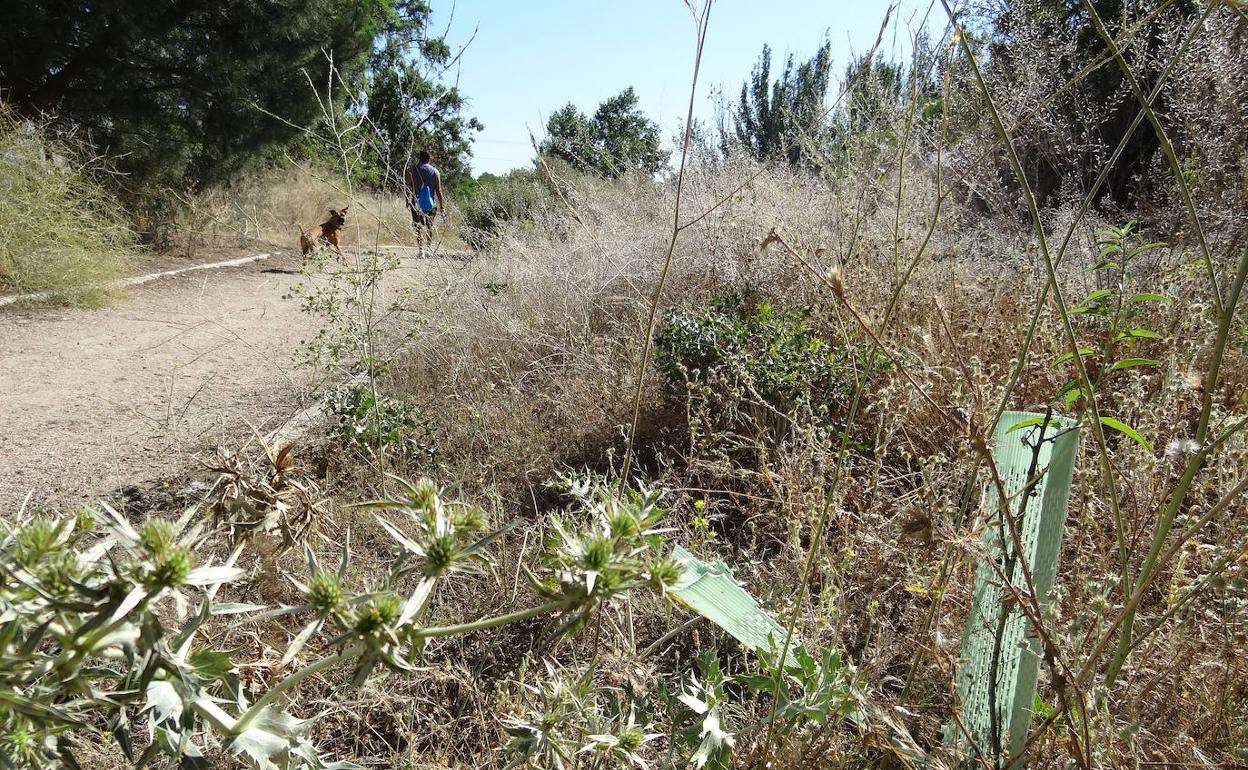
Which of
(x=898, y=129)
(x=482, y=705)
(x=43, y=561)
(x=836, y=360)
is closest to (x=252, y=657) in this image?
(x=482, y=705)

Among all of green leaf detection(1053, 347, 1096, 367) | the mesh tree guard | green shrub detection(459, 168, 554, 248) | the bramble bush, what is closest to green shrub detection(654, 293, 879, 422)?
the bramble bush

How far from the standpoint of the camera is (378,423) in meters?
2.90

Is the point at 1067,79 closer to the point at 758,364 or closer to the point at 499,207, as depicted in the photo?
the point at 758,364

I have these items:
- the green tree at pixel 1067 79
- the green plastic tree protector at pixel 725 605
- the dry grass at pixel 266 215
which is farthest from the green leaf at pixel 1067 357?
the dry grass at pixel 266 215

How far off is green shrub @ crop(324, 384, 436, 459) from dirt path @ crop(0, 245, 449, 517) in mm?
544

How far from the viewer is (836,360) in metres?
2.92

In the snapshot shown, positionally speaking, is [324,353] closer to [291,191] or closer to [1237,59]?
[1237,59]

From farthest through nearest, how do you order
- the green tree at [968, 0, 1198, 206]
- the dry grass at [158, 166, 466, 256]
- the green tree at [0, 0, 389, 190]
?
the dry grass at [158, 166, 466, 256] < the green tree at [0, 0, 389, 190] < the green tree at [968, 0, 1198, 206]

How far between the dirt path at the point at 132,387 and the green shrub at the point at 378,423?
54 centimetres

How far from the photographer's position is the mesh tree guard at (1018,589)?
1071 mm

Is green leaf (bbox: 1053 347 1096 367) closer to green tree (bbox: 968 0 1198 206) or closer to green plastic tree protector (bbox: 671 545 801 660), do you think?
green plastic tree protector (bbox: 671 545 801 660)

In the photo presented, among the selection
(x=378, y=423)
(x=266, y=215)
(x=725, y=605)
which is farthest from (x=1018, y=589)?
(x=266, y=215)

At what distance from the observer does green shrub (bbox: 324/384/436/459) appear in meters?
2.94

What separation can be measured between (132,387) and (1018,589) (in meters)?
4.92
